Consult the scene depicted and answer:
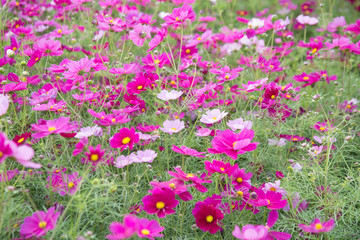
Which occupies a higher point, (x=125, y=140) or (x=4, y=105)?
(x=4, y=105)

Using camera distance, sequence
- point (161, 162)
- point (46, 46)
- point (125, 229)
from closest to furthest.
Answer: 1. point (125, 229)
2. point (161, 162)
3. point (46, 46)

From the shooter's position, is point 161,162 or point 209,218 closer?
point 209,218

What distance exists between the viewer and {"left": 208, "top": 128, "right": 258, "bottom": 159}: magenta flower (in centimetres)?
107

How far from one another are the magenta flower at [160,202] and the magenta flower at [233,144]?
0.61 feet

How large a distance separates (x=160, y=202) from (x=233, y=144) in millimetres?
275

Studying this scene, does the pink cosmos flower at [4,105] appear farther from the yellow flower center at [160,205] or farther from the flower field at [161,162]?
the yellow flower center at [160,205]

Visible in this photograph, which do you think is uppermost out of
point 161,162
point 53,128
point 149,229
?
point 53,128

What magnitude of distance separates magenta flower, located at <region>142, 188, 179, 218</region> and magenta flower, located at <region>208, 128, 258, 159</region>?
187mm

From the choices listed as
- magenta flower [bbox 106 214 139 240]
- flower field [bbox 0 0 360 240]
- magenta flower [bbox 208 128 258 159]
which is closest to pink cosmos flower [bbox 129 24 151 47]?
flower field [bbox 0 0 360 240]

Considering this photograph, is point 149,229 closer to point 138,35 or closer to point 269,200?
point 269,200

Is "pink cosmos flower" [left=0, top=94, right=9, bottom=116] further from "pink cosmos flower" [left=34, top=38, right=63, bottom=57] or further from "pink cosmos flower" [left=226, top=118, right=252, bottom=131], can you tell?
"pink cosmos flower" [left=226, top=118, right=252, bottom=131]

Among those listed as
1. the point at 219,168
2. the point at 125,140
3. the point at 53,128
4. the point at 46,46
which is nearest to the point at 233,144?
the point at 219,168

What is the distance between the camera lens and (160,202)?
3.39ft

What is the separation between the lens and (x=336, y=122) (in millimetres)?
1774
